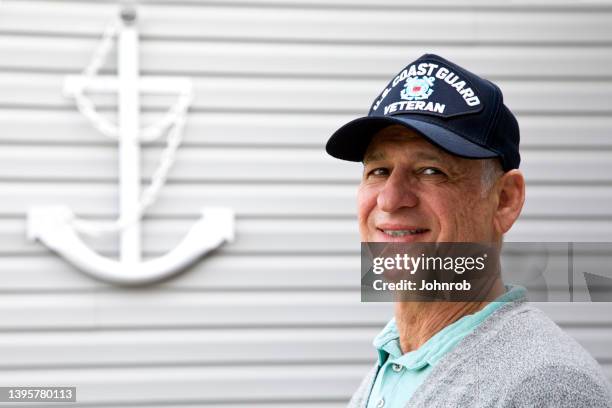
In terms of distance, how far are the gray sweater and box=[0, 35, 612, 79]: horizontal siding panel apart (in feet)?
6.65

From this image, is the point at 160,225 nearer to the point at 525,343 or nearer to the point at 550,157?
the point at 550,157

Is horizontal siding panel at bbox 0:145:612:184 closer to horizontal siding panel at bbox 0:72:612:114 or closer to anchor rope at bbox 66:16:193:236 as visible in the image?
anchor rope at bbox 66:16:193:236

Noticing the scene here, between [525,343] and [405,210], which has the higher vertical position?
[405,210]

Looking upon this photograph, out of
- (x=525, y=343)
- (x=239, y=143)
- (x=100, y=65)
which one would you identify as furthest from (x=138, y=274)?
(x=525, y=343)

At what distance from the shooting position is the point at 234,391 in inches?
119

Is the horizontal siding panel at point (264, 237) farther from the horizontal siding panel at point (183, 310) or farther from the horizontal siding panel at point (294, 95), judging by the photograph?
the horizontal siding panel at point (294, 95)

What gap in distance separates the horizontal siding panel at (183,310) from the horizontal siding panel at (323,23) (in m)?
1.06

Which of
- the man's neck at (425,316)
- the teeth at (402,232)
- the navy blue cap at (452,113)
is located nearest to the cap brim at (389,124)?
the navy blue cap at (452,113)

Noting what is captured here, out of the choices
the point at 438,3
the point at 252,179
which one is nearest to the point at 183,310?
the point at 252,179

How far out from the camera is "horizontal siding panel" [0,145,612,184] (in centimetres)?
299

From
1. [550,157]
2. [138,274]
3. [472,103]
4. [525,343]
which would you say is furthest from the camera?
[550,157]

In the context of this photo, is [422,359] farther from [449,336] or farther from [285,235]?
[285,235]

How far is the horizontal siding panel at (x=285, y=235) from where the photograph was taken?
117 inches

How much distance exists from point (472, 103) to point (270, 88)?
75.6 inches
